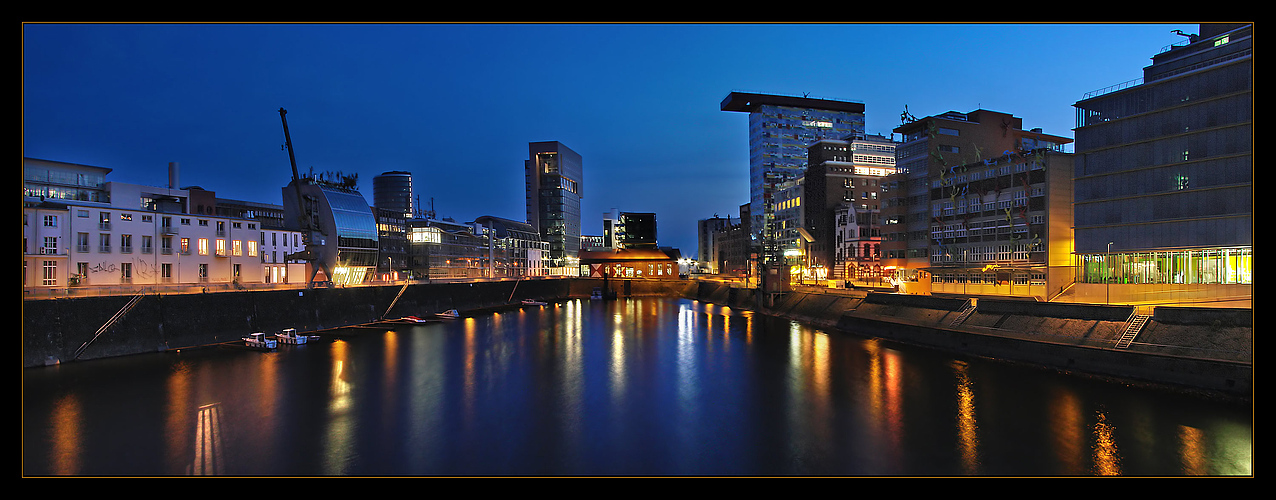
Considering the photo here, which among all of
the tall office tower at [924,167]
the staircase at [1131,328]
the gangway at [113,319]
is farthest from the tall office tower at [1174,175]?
the gangway at [113,319]

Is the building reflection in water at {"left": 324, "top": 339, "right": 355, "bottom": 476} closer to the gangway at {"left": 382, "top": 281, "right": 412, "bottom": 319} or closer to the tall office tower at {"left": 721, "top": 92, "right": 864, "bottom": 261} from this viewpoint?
the gangway at {"left": 382, "top": 281, "right": 412, "bottom": 319}

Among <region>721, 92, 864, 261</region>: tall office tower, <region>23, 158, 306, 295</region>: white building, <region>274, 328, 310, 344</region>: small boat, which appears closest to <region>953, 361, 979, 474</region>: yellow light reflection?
<region>274, 328, 310, 344</region>: small boat

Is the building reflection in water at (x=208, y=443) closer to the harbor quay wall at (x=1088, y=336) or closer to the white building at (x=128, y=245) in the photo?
the white building at (x=128, y=245)

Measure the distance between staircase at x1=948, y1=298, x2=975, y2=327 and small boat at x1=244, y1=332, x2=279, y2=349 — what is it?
5309 cm

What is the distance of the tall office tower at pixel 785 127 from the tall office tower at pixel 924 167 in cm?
7850

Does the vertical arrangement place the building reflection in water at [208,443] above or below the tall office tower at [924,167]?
below

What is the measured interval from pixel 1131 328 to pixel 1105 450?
1532cm

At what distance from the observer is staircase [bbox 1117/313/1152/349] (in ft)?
103

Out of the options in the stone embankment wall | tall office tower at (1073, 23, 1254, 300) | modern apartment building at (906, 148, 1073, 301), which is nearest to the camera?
the stone embankment wall

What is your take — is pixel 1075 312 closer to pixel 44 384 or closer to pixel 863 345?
pixel 863 345

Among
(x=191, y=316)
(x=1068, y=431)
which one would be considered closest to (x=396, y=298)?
(x=191, y=316)

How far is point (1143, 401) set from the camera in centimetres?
2670

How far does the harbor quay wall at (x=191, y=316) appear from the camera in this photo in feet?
118

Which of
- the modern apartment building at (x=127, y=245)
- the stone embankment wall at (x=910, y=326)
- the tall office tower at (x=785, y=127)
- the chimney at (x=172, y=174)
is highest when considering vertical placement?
the tall office tower at (x=785, y=127)
